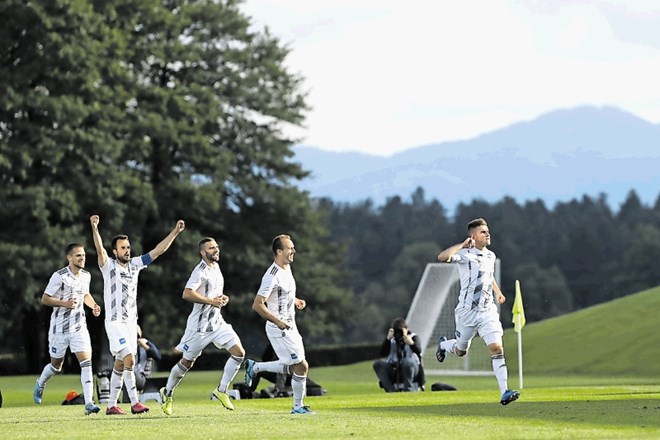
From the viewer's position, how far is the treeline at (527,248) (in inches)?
5010

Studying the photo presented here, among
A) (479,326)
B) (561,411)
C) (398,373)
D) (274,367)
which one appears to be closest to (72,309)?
(274,367)

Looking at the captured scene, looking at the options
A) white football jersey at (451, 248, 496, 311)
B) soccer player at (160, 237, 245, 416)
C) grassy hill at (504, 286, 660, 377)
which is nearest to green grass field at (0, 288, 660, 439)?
soccer player at (160, 237, 245, 416)

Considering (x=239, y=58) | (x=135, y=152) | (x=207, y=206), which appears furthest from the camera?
(x=239, y=58)

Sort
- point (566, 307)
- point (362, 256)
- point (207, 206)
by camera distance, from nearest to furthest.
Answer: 1. point (207, 206)
2. point (566, 307)
3. point (362, 256)

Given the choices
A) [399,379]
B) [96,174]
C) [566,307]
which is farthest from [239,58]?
[566,307]

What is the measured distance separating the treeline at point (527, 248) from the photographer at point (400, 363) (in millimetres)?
72327

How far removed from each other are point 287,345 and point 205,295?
1663mm

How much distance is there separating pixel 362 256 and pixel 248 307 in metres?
107

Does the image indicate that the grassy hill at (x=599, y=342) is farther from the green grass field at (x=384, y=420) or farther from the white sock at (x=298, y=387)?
the white sock at (x=298, y=387)

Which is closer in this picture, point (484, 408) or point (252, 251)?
point (484, 408)

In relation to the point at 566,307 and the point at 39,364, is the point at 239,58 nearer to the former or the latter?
the point at 39,364

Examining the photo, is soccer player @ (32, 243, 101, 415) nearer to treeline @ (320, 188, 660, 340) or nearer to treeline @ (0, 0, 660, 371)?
treeline @ (0, 0, 660, 371)

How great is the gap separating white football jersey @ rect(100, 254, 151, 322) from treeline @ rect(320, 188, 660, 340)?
82.8 m

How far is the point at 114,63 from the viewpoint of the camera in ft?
168
